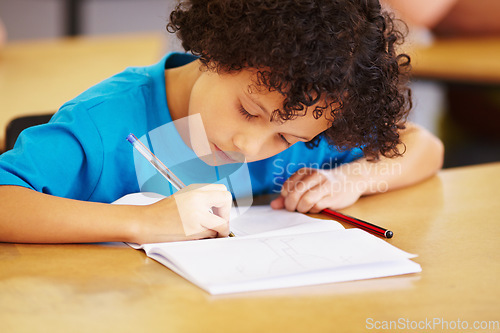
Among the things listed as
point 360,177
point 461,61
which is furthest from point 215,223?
point 461,61

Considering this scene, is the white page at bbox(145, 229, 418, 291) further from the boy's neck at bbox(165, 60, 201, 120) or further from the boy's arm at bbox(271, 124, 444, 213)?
the boy's neck at bbox(165, 60, 201, 120)

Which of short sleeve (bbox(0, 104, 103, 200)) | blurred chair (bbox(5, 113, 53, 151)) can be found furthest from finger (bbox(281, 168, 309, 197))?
blurred chair (bbox(5, 113, 53, 151))

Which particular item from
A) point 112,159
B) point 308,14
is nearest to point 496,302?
point 308,14

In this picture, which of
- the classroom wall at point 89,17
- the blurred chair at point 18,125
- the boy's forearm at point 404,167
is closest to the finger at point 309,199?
the boy's forearm at point 404,167

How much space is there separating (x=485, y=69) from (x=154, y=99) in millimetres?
1297

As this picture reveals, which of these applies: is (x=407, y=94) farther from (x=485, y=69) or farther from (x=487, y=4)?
(x=487, y=4)

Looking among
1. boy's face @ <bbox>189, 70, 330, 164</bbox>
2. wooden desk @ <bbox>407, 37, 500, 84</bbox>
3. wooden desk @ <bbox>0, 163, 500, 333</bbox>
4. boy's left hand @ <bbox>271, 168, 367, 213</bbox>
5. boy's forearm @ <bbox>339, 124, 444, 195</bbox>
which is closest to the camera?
wooden desk @ <bbox>0, 163, 500, 333</bbox>

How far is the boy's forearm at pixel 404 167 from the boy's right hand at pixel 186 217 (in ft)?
1.11

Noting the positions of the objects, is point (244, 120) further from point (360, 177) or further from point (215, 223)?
point (360, 177)

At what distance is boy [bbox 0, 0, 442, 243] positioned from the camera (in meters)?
0.75

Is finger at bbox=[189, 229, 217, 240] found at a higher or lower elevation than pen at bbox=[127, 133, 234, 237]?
lower

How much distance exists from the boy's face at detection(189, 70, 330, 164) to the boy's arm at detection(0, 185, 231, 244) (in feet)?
0.40

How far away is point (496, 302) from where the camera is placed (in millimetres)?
615

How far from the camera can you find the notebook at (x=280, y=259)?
0.63 m
